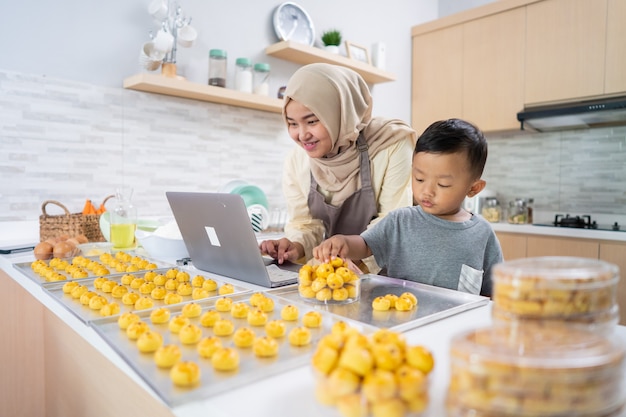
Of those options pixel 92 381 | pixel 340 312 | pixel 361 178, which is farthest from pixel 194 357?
pixel 361 178

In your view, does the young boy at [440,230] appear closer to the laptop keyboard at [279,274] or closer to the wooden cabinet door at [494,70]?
the laptop keyboard at [279,274]

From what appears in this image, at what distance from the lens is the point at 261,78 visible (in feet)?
9.25

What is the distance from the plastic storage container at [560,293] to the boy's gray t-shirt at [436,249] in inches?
29.5

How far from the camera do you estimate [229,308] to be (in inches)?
33.3

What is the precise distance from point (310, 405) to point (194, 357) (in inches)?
7.8

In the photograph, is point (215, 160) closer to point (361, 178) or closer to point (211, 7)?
point (211, 7)

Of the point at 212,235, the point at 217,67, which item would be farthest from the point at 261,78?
the point at 212,235

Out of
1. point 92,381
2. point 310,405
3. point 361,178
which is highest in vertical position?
point 361,178

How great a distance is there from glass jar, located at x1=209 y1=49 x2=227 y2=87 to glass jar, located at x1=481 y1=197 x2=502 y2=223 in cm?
213

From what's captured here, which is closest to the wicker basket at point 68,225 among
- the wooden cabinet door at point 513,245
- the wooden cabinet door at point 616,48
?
the wooden cabinet door at point 513,245

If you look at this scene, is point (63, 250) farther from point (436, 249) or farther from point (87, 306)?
point (436, 249)

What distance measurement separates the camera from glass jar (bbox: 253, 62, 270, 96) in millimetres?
2734

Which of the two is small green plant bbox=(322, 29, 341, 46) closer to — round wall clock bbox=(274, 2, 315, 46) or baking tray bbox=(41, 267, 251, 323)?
round wall clock bbox=(274, 2, 315, 46)

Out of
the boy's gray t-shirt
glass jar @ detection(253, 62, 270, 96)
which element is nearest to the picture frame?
glass jar @ detection(253, 62, 270, 96)
